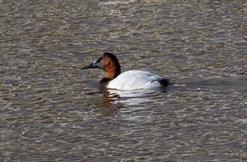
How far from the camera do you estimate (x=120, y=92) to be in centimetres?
1927

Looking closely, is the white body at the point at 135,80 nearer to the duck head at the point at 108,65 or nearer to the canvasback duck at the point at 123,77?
the canvasback duck at the point at 123,77

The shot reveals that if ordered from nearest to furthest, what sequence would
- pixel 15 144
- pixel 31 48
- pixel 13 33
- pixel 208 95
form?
pixel 15 144, pixel 208 95, pixel 31 48, pixel 13 33

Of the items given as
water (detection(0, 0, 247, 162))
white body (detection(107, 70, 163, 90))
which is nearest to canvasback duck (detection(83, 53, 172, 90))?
white body (detection(107, 70, 163, 90))

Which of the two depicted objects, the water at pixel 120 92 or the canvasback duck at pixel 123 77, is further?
the canvasback duck at pixel 123 77

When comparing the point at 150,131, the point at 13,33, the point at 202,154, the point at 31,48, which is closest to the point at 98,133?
the point at 150,131

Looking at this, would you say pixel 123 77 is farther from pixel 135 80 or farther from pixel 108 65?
pixel 108 65

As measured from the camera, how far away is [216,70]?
19.9 m

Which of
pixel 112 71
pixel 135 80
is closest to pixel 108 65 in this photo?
pixel 112 71

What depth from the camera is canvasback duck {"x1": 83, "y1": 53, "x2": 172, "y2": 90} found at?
1888 centimetres

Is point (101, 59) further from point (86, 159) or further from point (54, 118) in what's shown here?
point (86, 159)

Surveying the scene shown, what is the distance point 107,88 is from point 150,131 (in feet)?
13.7

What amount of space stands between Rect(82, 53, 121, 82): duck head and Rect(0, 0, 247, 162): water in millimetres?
293

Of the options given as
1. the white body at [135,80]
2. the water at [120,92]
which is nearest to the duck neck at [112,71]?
the water at [120,92]

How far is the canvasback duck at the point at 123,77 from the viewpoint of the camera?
61.9 feet
